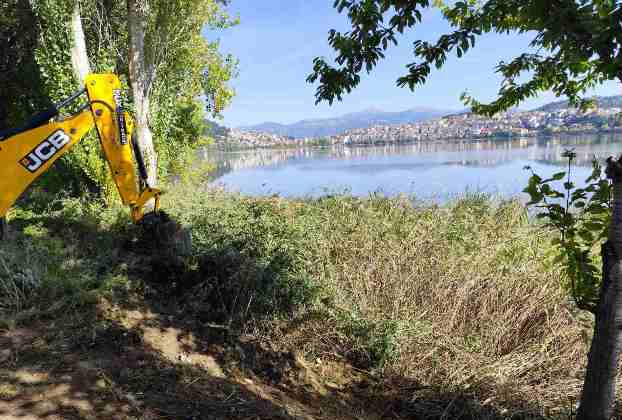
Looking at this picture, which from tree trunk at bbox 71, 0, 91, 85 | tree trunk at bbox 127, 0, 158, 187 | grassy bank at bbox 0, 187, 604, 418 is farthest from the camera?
tree trunk at bbox 127, 0, 158, 187

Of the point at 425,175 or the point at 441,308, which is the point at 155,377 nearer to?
the point at 441,308

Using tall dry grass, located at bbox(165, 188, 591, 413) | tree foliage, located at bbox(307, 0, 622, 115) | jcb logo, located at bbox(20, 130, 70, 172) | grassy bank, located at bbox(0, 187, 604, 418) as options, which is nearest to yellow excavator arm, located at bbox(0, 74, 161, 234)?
jcb logo, located at bbox(20, 130, 70, 172)

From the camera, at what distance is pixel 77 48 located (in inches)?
305

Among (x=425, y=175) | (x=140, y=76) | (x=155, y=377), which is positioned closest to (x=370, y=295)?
(x=155, y=377)

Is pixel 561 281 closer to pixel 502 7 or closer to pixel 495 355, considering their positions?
pixel 495 355

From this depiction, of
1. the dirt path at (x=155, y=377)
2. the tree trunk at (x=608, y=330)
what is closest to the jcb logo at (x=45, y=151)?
the dirt path at (x=155, y=377)

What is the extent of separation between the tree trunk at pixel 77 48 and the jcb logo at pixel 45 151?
4100 millimetres

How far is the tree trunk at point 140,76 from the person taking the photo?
8164 millimetres

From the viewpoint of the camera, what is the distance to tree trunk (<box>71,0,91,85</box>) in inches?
301

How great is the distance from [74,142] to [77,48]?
467 centimetres

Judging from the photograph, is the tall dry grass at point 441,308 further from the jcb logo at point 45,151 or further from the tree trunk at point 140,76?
the tree trunk at point 140,76

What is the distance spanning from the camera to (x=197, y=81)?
11.6 meters

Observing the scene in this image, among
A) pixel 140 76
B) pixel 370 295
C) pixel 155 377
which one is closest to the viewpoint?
pixel 155 377

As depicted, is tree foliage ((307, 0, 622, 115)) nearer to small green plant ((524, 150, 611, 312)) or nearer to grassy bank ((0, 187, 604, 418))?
small green plant ((524, 150, 611, 312))
